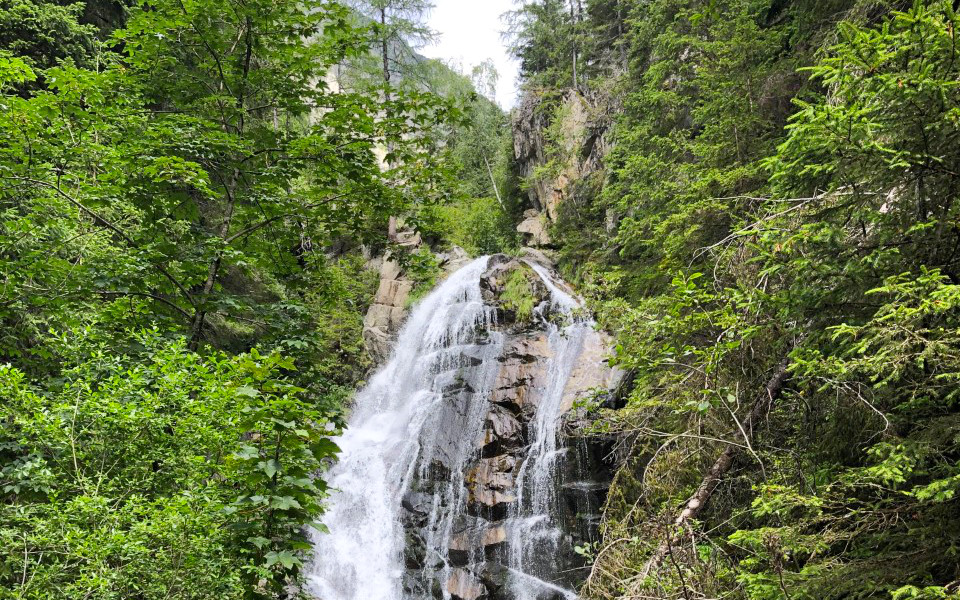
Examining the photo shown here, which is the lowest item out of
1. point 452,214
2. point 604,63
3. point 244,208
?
point 244,208

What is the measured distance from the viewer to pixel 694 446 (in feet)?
14.7

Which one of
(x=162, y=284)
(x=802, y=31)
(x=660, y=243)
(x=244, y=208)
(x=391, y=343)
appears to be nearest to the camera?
(x=162, y=284)

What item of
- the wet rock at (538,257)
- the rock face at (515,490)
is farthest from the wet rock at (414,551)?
the wet rock at (538,257)

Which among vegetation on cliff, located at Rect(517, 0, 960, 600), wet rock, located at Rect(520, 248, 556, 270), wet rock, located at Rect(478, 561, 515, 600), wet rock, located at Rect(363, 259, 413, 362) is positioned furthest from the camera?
wet rock, located at Rect(520, 248, 556, 270)

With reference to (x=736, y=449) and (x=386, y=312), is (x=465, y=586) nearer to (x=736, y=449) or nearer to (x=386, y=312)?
(x=736, y=449)

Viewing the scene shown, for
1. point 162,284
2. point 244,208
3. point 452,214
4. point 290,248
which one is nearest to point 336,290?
point 290,248

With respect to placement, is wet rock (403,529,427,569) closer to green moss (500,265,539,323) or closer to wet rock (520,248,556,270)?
green moss (500,265,539,323)

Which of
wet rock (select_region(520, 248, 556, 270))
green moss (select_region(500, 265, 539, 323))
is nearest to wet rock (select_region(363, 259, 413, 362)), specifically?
green moss (select_region(500, 265, 539, 323))

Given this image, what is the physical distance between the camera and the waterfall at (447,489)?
30.6 feet

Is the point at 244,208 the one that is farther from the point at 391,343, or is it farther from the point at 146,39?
the point at 391,343

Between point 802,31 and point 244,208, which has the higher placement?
point 802,31

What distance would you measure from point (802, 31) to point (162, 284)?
9.60m

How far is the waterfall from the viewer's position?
9312mm

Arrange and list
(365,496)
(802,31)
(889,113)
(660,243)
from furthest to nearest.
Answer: (365,496), (660,243), (802,31), (889,113)
